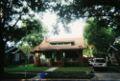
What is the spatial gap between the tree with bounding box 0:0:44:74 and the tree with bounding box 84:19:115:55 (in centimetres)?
1254

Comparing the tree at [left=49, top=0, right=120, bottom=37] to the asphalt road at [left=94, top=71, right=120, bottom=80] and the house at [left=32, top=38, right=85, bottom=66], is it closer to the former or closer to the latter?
the asphalt road at [left=94, top=71, right=120, bottom=80]

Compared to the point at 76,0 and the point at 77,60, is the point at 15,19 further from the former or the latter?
the point at 77,60

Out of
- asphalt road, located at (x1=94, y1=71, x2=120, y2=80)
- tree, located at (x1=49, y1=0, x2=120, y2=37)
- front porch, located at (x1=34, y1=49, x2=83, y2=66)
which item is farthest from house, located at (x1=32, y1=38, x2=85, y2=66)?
tree, located at (x1=49, y1=0, x2=120, y2=37)

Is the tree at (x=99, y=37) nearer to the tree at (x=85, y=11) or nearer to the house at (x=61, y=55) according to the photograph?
the house at (x=61, y=55)

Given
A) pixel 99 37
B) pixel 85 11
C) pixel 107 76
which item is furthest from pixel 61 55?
pixel 85 11

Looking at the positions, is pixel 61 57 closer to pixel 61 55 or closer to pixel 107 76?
pixel 61 55

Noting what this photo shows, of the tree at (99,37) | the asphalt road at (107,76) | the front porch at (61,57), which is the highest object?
the tree at (99,37)

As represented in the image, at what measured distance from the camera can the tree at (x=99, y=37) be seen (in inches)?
959

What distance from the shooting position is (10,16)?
46.8ft

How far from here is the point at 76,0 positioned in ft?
32.2

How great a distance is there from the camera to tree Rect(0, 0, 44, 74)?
12.6m

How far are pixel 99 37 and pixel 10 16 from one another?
2257cm

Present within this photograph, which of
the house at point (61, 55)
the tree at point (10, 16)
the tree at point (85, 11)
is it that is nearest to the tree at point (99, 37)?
the house at point (61, 55)

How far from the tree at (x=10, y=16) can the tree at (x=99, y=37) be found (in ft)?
41.1
